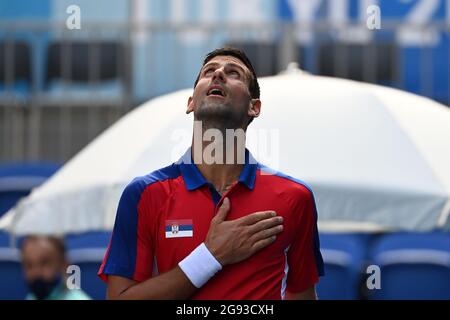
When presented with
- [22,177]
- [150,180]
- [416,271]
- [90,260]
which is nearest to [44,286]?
[90,260]

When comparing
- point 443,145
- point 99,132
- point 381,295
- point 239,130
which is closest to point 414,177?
point 443,145

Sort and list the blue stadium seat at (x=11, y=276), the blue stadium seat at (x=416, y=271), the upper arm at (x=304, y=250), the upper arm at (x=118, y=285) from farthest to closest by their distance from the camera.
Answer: the blue stadium seat at (x=11, y=276)
the blue stadium seat at (x=416, y=271)
the upper arm at (x=304, y=250)
the upper arm at (x=118, y=285)

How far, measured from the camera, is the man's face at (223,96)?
303 cm

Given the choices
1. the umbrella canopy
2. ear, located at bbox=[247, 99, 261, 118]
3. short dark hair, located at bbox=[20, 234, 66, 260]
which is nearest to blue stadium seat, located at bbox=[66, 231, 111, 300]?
the umbrella canopy

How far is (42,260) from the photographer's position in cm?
573

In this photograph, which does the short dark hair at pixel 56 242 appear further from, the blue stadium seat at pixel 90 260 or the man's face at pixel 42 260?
the blue stadium seat at pixel 90 260

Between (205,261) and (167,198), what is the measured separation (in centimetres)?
26

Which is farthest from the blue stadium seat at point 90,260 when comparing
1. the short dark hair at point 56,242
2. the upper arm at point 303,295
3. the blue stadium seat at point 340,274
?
the upper arm at point 303,295

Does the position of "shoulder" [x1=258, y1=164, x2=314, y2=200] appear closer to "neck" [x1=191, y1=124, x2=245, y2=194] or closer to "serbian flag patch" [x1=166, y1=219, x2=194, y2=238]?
"neck" [x1=191, y1=124, x2=245, y2=194]

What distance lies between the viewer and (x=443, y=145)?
5805 millimetres

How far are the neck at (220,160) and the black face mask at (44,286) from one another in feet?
8.42

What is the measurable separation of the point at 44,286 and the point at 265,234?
9.58 ft

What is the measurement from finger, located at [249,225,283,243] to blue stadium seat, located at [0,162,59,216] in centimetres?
530
